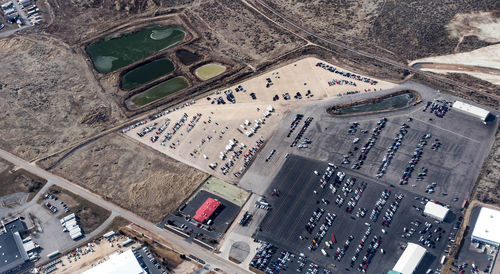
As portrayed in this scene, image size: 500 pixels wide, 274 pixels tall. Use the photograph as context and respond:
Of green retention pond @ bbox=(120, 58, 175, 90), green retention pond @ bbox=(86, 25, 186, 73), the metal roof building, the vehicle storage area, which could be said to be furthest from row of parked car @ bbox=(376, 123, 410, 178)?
the metal roof building

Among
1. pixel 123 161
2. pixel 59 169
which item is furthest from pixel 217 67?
pixel 59 169

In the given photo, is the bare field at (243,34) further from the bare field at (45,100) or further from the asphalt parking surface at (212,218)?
the asphalt parking surface at (212,218)

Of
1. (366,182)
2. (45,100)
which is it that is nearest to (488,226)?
(366,182)

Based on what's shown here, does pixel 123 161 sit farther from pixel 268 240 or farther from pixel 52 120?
pixel 268 240

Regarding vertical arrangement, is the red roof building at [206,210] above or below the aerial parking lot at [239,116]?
below

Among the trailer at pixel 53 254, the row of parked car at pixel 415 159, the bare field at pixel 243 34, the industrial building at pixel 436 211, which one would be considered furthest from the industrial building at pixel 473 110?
the trailer at pixel 53 254

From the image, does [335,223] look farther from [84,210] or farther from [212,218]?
[84,210]
